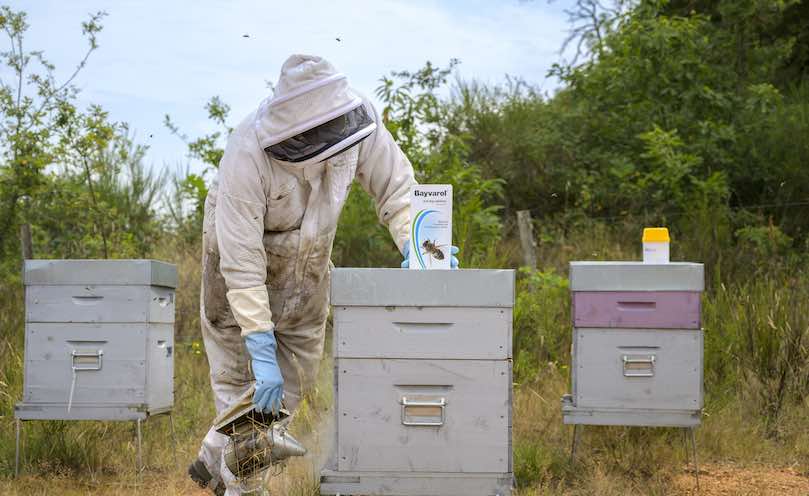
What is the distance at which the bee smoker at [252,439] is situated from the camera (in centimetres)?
315

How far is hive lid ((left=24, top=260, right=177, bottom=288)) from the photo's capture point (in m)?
4.37

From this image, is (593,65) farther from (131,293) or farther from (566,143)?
(131,293)

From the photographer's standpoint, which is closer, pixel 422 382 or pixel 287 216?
pixel 422 382

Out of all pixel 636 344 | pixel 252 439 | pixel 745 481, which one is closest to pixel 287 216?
pixel 252 439

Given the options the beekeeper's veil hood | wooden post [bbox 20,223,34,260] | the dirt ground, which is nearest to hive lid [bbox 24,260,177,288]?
the beekeeper's veil hood

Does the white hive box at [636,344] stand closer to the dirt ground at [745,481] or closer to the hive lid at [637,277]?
the hive lid at [637,277]

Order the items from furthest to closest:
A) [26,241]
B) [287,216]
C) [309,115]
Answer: [26,241]
[287,216]
[309,115]

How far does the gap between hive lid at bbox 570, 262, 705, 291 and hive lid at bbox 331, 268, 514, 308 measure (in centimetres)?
131

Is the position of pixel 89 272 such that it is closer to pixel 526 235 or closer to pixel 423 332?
pixel 423 332

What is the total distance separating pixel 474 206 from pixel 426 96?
1701mm

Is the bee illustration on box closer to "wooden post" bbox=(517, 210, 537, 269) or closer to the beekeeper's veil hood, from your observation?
the beekeeper's veil hood

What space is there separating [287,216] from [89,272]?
1.58 metres

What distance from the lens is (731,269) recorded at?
7297 millimetres

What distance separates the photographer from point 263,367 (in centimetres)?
312
